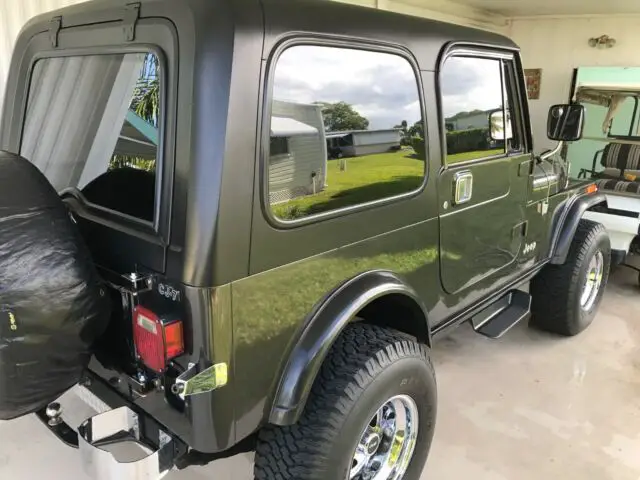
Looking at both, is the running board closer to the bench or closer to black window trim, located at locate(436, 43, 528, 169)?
black window trim, located at locate(436, 43, 528, 169)

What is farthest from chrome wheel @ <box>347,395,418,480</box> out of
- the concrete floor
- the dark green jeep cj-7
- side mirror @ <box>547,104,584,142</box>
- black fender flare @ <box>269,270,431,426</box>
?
side mirror @ <box>547,104,584,142</box>

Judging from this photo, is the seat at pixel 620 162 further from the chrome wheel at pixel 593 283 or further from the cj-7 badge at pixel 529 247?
the cj-7 badge at pixel 529 247

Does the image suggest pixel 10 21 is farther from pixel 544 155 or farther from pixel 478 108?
pixel 544 155

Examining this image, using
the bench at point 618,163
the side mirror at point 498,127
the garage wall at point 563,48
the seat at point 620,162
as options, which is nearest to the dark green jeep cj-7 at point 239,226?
the side mirror at point 498,127

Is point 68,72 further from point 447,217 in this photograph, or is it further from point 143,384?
point 447,217

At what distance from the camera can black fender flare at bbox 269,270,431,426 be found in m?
1.70

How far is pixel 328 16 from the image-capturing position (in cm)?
172

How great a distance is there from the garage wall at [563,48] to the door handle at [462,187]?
572 cm

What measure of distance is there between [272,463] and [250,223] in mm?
842

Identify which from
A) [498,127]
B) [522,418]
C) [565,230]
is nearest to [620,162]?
[565,230]

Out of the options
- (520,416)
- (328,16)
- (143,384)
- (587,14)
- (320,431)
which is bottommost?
(520,416)

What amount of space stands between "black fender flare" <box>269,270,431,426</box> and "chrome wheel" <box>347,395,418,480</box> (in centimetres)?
53

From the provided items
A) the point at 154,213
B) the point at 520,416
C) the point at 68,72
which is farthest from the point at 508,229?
the point at 68,72

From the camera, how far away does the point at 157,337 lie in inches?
59.2
